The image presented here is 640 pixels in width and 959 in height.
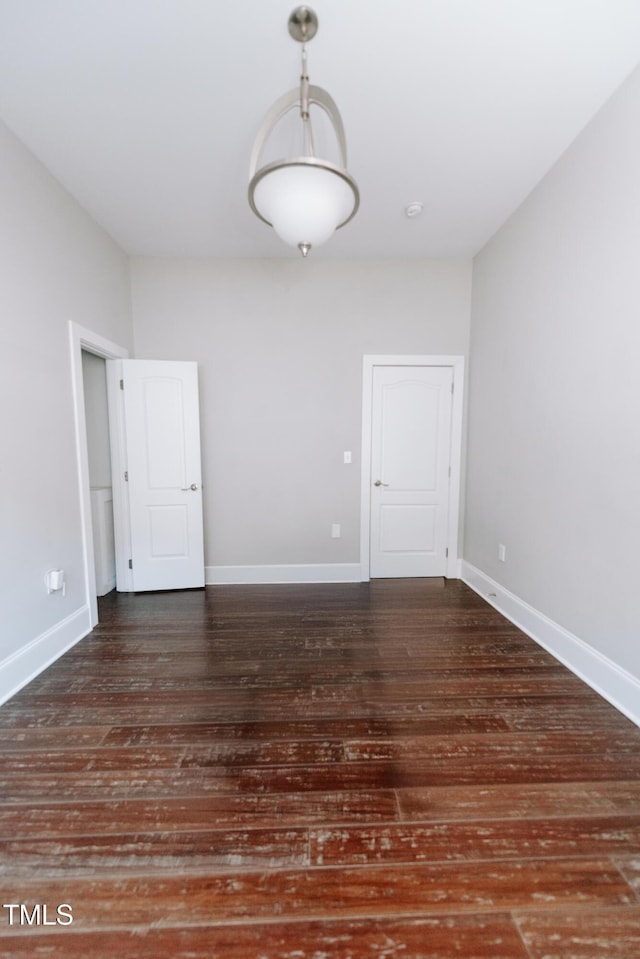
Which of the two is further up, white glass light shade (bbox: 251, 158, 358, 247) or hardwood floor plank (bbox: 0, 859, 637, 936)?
white glass light shade (bbox: 251, 158, 358, 247)

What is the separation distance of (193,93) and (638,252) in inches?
89.0

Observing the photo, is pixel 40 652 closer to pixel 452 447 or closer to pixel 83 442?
pixel 83 442

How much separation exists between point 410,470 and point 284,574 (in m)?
1.57

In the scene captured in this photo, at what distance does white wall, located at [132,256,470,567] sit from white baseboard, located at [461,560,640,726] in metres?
1.35

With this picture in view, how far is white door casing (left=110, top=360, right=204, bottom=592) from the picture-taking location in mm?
3119

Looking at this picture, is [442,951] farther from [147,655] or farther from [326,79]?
[326,79]

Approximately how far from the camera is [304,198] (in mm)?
1326

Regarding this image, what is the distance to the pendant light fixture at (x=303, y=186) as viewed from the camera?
1.27 m

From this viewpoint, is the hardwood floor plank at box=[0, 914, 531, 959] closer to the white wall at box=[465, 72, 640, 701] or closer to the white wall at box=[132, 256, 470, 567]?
the white wall at box=[465, 72, 640, 701]

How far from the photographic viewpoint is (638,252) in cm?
171

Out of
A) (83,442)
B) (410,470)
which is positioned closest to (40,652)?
(83,442)

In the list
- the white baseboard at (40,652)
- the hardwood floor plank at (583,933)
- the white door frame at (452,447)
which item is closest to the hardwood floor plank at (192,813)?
the hardwood floor plank at (583,933)

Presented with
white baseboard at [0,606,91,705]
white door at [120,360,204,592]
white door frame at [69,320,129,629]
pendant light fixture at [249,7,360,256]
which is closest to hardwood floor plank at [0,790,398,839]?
white baseboard at [0,606,91,705]

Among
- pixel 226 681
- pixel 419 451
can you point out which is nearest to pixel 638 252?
pixel 419 451
